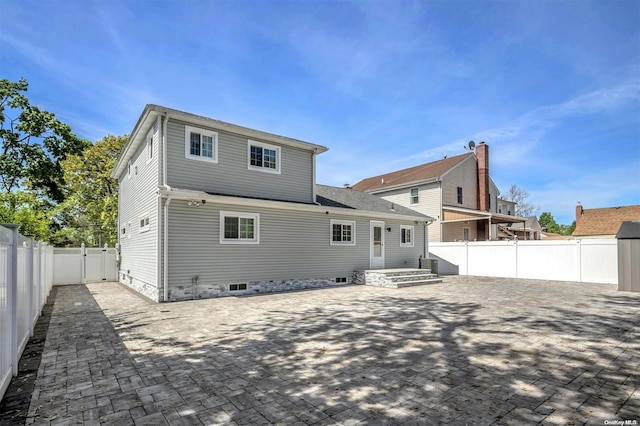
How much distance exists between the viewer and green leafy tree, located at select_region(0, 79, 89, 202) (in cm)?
1950

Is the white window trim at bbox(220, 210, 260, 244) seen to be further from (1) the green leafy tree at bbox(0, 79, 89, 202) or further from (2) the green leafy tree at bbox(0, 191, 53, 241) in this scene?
(1) the green leafy tree at bbox(0, 79, 89, 202)

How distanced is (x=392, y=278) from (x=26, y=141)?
Result: 23864 mm

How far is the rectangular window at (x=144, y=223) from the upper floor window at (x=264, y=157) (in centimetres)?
405

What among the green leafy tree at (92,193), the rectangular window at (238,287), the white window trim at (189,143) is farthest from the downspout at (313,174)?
the green leafy tree at (92,193)

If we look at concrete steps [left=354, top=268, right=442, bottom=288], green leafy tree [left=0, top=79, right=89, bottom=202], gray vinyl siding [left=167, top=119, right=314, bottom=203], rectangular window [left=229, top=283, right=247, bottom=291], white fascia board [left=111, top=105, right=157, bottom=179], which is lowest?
concrete steps [left=354, top=268, right=442, bottom=288]

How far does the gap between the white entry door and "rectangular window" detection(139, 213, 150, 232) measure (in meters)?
9.42

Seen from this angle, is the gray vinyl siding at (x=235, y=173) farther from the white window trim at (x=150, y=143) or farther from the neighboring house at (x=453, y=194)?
the neighboring house at (x=453, y=194)

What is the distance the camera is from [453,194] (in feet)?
74.7

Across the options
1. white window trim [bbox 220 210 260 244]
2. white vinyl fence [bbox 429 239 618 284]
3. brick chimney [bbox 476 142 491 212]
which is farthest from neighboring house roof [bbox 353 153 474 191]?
white window trim [bbox 220 210 260 244]

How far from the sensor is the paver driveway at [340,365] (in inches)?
125

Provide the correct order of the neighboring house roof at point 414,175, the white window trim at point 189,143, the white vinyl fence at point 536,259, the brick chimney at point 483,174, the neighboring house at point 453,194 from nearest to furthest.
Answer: the white window trim at point 189,143, the white vinyl fence at point 536,259, the neighboring house at point 453,194, the neighboring house roof at point 414,175, the brick chimney at point 483,174

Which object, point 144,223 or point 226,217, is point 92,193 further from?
point 226,217

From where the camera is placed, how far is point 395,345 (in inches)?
212

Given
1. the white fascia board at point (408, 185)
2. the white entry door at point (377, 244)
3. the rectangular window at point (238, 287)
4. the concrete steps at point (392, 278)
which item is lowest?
the concrete steps at point (392, 278)
